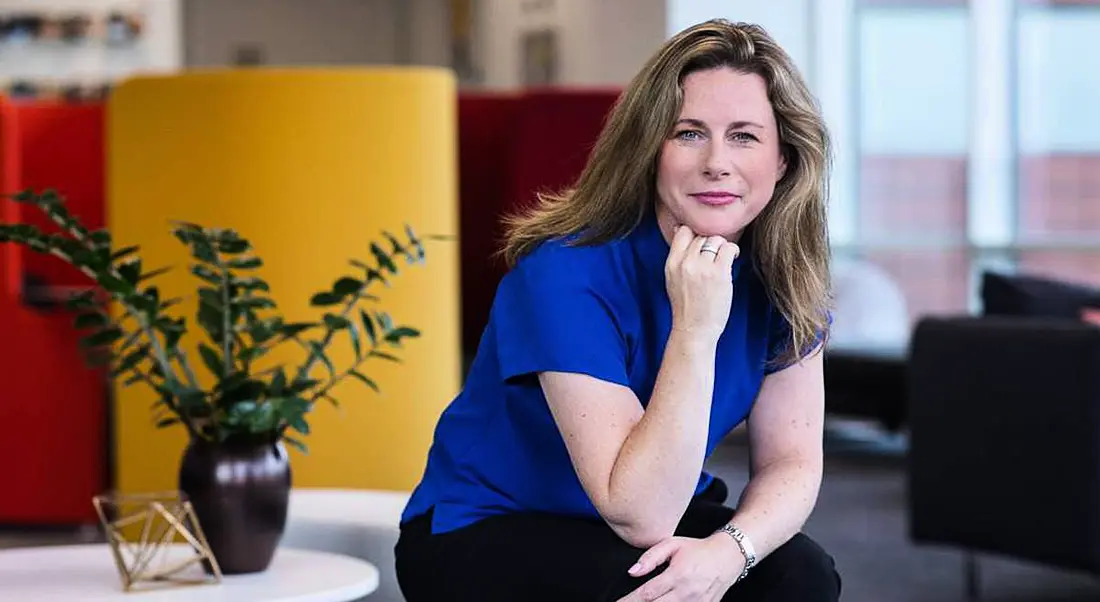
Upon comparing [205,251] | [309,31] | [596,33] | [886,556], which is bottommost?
[886,556]

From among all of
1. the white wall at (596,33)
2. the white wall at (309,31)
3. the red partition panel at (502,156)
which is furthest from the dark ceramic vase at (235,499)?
→ the white wall at (309,31)

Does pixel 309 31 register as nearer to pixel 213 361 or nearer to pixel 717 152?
pixel 213 361

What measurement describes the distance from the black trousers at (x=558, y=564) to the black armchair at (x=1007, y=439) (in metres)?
1.85

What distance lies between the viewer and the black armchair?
3.52m

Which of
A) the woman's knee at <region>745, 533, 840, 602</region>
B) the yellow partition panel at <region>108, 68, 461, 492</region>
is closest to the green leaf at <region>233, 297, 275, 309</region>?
the woman's knee at <region>745, 533, 840, 602</region>

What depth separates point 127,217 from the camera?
333cm

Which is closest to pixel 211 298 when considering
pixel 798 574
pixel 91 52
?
pixel 798 574

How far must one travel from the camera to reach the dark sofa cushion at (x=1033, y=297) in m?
4.03

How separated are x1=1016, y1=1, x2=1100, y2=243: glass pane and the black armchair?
4309 mm

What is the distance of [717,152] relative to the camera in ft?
5.86

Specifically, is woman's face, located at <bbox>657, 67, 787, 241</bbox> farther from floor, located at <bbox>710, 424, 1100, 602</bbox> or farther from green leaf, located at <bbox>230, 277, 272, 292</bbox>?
floor, located at <bbox>710, 424, 1100, 602</bbox>

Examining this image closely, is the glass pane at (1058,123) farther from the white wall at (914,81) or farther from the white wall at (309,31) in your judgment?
the white wall at (309,31)

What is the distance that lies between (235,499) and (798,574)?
0.70m

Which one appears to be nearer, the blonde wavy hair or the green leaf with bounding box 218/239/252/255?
the blonde wavy hair
